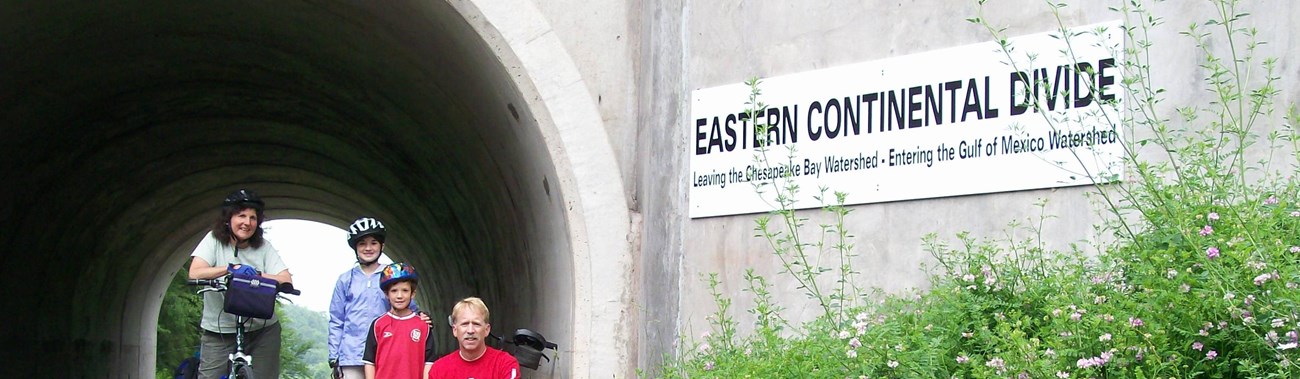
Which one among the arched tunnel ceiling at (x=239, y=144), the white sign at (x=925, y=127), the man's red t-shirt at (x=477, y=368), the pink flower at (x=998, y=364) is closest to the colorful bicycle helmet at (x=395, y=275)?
the man's red t-shirt at (x=477, y=368)

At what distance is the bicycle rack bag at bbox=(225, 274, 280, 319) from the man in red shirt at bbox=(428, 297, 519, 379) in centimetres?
88

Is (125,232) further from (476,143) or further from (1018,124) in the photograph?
(1018,124)

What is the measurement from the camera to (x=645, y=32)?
7.61m

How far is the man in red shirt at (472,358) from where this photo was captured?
6605 millimetres

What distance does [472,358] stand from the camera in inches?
262

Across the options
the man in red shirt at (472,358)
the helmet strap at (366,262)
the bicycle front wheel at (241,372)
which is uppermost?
the helmet strap at (366,262)

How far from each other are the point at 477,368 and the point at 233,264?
1346 millimetres

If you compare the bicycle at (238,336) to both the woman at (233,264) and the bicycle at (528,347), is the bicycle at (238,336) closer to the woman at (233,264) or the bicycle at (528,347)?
the woman at (233,264)

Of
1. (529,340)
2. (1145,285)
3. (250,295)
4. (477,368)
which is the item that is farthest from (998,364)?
(250,295)

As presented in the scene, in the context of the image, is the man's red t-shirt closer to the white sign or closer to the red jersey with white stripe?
the red jersey with white stripe

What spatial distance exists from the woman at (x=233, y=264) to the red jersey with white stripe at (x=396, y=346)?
57 cm

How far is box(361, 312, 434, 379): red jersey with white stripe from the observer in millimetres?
6812

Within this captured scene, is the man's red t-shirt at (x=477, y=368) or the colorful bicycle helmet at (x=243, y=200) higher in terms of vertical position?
the colorful bicycle helmet at (x=243, y=200)

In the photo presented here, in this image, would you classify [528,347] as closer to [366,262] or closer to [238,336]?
[366,262]
